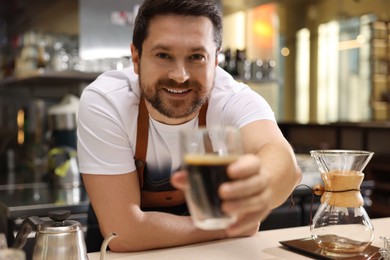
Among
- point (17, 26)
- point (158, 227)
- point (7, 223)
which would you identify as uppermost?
point (17, 26)

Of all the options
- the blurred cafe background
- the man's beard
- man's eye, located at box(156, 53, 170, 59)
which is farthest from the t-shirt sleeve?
the blurred cafe background

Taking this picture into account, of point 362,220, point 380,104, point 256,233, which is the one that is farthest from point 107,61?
point 380,104

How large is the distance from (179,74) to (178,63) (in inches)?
1.2

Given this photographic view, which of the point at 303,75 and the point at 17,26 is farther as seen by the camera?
the point at 303,75

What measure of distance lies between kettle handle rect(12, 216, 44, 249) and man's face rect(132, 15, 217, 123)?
539 millimetres

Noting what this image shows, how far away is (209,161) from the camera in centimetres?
84

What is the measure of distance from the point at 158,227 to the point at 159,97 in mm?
385

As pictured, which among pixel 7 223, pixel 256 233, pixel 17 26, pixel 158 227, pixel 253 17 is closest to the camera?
pixel 158 227

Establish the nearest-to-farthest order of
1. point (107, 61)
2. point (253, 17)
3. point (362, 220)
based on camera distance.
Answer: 1. point (362, 220)
2. point (107, 61)
3. point (253, 17)

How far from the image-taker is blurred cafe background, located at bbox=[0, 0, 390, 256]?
3521 millimetres

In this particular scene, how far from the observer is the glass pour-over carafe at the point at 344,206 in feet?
4.78

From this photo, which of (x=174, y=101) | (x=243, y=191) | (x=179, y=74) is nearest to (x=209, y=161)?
(x=243, y=191)

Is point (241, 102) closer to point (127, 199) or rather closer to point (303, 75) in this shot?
point (127, 199)

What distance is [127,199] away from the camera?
165cm
